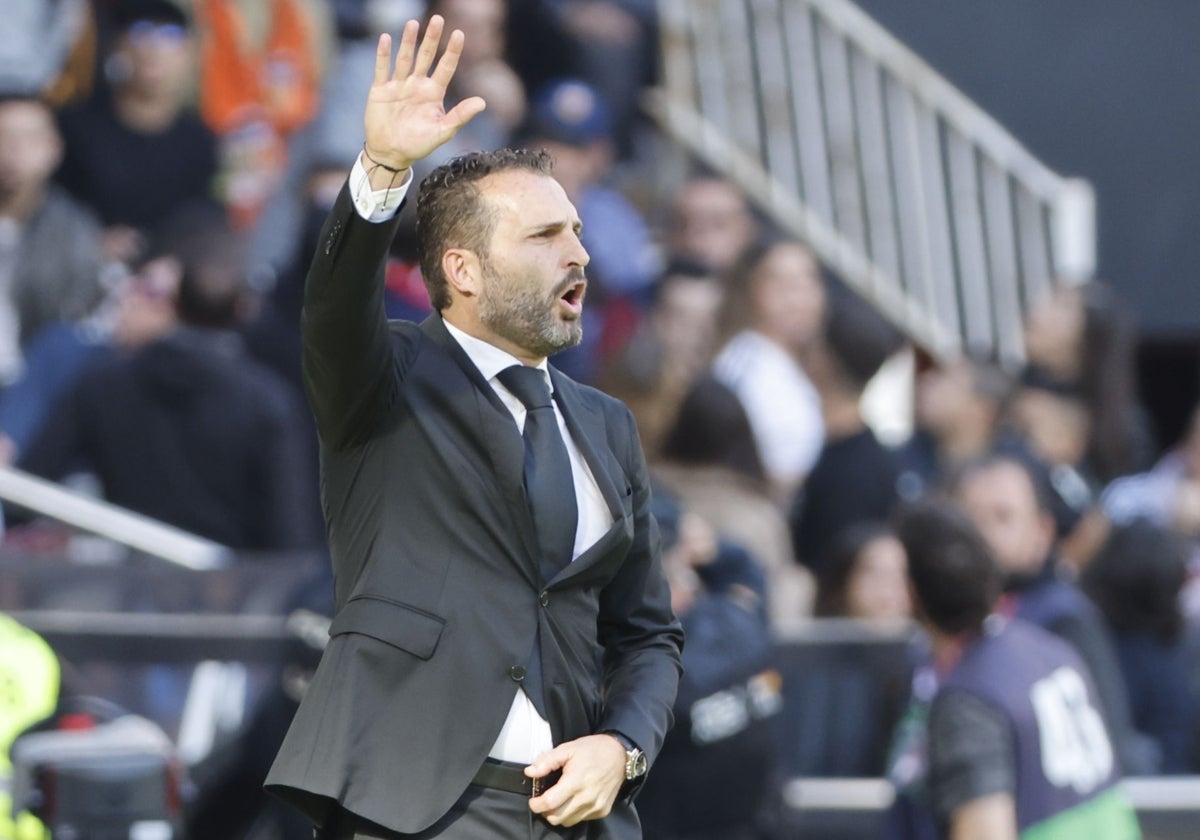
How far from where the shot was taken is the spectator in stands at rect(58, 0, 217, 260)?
9125 mm

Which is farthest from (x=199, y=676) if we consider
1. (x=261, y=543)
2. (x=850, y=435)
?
(x=850, y=435)

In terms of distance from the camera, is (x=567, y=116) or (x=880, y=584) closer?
(x=880, y=584)

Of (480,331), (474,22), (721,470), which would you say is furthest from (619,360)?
(480,331)

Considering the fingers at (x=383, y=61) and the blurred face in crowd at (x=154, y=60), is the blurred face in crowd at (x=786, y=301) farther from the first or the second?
the fingers at (x=383, y=61)

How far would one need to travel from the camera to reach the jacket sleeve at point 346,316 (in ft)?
9.62

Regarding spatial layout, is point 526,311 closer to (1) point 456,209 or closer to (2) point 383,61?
(1) point 456,209

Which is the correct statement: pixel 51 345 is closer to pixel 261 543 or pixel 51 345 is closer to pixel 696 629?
pixel 261 543

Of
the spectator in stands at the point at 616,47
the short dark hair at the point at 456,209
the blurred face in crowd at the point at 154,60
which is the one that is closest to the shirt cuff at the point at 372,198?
the short dark hair at the point at 456,209

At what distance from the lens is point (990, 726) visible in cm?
440

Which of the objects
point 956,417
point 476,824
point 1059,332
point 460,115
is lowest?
point 476,824

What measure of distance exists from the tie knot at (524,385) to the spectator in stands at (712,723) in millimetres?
2165

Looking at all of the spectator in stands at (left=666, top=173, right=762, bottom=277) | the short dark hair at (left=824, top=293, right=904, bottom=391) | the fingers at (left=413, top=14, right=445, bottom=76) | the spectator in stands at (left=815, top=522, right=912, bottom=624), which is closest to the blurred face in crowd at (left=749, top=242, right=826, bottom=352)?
the short dark hair at (left=824, top=293, right=904, bottom=391)

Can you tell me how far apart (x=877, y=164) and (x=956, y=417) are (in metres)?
3.18

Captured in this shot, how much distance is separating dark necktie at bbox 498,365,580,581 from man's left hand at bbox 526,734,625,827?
0.26 m
